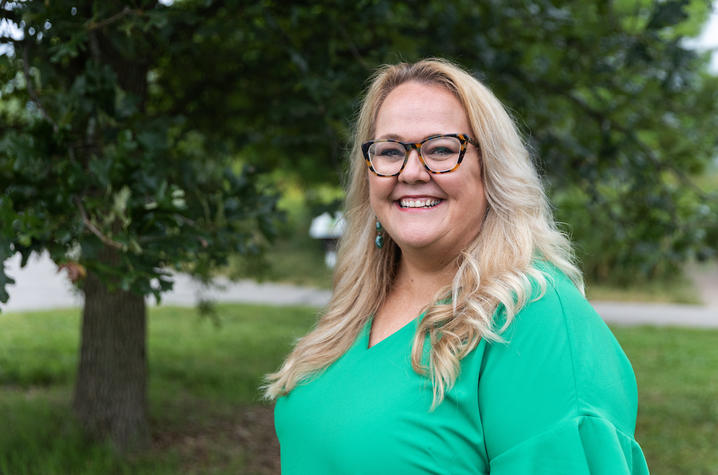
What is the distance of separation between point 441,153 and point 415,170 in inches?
2.9

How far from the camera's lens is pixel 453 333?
1432 mm

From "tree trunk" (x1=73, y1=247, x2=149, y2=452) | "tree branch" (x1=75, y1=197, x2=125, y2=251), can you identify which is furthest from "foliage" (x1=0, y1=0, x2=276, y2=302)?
"tree trunk" (x1=73, y1=247, x2=149, y2=452)

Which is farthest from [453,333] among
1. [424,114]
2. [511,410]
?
[424,114]

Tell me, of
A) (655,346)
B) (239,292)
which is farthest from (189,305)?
(655,346)

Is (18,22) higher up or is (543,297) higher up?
(18,22)

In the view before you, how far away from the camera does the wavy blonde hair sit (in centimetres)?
142

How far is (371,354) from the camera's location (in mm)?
1634

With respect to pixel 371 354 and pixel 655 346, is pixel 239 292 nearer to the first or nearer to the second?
pixel 655 346

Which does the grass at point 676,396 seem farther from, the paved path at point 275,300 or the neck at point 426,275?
the neck at point 426,275

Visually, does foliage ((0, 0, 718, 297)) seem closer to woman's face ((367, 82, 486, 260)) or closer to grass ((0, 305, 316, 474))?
grass ((0, 305, 316, 474))

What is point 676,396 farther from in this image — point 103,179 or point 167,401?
point 103,179

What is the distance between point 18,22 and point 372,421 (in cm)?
198

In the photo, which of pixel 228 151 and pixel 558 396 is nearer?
pixel 558 396

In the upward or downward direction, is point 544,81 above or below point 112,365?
above
